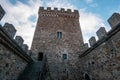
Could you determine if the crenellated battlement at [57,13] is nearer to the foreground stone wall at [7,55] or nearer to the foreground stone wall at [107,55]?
the foreground stone wall at [107,55]

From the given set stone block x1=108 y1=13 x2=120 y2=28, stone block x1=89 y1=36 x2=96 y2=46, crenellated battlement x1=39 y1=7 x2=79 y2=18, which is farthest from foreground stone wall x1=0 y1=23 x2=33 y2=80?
crenellated battlement x1=39 y1=7 x2=79 y2=18

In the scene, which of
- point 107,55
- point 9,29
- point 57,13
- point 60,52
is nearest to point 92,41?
point 107,55

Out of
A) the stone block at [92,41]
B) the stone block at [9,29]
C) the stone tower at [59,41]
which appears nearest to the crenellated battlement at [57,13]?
the stone tower at [59,41]

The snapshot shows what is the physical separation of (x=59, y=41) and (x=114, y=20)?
24.4 feet

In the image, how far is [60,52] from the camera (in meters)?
11.8

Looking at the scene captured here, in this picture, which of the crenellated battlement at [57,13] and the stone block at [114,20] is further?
the crenellated battlement at [57,13]

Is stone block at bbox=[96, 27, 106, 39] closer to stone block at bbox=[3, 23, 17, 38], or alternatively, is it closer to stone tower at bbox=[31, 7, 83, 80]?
stone tower at bbox=[31, 7, 83, 80]

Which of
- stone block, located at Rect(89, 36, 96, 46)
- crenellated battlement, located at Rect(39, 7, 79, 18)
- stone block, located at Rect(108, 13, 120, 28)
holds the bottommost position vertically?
stone block, located at Rect(89, 36, 96, 46)

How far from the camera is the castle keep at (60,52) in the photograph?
5648 mm

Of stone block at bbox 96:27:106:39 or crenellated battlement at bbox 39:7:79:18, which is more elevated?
crenellated battlement at bbox 39:7:79:18

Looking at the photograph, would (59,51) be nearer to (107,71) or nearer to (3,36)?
(107,71)

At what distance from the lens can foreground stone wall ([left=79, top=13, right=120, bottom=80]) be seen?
5.54 meters

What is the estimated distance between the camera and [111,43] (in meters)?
6.05

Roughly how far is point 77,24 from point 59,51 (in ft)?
17.1
